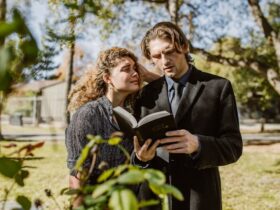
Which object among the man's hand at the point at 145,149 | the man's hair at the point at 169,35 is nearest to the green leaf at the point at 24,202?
the man's hand at the point at 145,149

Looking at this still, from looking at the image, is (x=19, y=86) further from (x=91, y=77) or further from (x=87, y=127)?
(x=91, y=77)

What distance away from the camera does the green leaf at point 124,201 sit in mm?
774

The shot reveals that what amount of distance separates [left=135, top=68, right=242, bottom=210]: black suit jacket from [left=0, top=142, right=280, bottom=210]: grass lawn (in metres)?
2.93

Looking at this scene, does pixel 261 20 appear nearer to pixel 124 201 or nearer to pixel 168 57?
pixel 168 57

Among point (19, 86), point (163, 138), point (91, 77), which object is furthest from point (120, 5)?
point (19, 86)

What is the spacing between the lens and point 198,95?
2488 millimetres

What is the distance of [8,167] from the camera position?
88 centimetres

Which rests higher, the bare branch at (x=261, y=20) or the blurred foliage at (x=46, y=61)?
the bare branch at (x=261, y=20)

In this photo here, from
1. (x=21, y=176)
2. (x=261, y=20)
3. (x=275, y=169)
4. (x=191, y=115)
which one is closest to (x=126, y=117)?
(x=191, y=115)

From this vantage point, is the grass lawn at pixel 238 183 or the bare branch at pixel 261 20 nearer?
the grass lawn at pixel 238 183

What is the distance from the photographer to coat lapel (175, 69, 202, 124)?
2.43m

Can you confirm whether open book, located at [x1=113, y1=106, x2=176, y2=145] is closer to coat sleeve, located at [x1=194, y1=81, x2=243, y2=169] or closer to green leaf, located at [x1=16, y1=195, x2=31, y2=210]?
coat sleeve, located at [x1=194, y1=81, x2=243, y2=169]

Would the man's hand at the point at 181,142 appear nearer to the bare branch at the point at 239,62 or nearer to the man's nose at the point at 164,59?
the man's nose at the point at 164,59

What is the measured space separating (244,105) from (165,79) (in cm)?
5097
